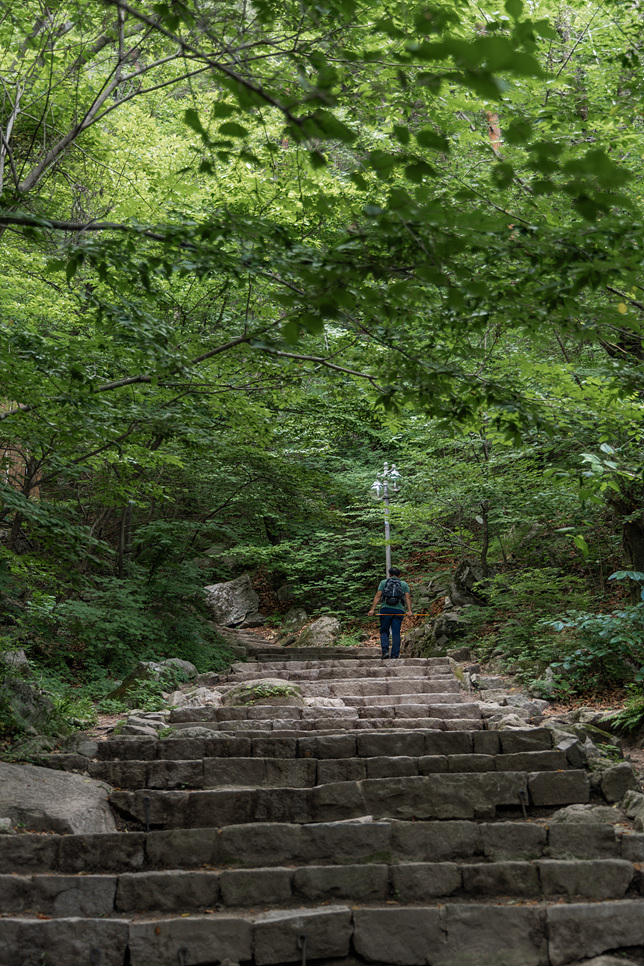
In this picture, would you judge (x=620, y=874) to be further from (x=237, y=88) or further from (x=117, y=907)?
(x=237, y=88)

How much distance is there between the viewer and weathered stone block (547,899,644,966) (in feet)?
11.5

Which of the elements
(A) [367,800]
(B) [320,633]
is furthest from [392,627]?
(A) [367,800]

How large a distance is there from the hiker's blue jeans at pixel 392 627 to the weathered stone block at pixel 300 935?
26.8 feet

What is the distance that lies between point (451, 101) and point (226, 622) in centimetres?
1561

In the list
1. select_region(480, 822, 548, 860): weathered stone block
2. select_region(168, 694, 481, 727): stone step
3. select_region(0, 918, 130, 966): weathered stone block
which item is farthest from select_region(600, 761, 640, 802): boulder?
select_region(0, 918, 130, 966): weathered stone block

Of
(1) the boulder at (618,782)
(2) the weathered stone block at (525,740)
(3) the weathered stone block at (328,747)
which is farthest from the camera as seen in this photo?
(3) the weathered stone block at (328,747)

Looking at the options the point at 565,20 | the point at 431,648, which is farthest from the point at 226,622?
the point at 565,20

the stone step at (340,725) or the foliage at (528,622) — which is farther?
the foliage at (528,622)

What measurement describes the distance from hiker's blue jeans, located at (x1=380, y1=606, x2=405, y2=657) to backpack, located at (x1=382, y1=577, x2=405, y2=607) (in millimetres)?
129

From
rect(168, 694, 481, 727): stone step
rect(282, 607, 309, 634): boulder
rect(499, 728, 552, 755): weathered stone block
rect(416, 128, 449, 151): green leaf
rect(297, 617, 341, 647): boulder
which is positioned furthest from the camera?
rect(282, 607, 309, 634): boulder

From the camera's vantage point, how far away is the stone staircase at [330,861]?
3.54m

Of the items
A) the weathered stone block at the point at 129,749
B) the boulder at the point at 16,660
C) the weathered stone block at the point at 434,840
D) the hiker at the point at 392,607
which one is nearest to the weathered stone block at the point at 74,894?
the weathered stone block at the point at 434,840

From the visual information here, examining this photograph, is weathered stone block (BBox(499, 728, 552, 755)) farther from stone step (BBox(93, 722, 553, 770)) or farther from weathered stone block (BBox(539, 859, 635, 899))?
weathered stone block (BBox(539, 859, 635, 899))

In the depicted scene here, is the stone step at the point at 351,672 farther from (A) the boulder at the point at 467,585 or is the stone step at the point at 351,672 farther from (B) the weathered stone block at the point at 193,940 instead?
(B) the weathered stone block at the point at 193,940
